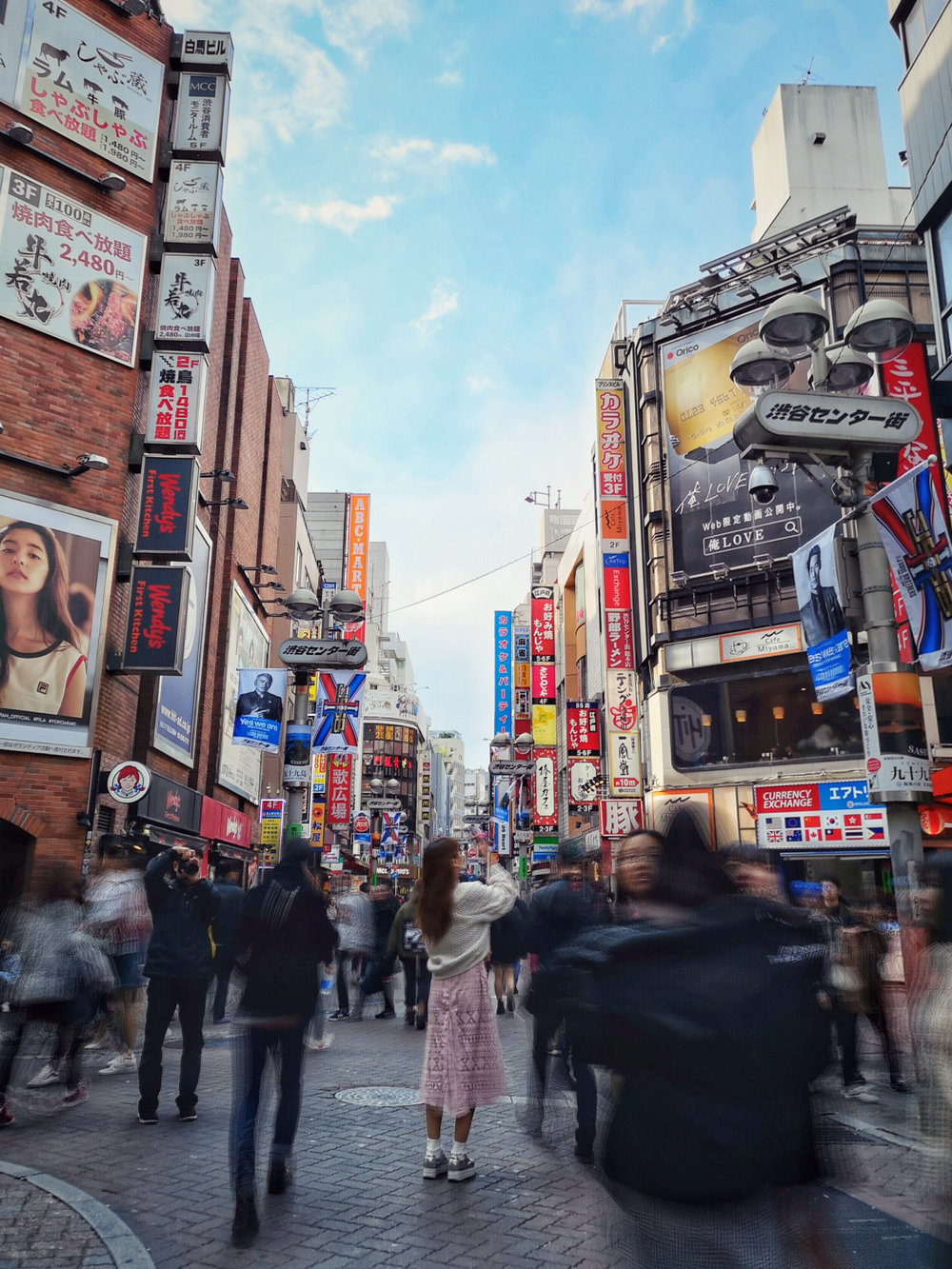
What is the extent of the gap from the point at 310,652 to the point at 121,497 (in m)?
6.33

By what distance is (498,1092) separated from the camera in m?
6.18

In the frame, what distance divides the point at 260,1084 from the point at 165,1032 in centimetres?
247

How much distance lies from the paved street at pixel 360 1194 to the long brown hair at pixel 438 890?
1.52 m

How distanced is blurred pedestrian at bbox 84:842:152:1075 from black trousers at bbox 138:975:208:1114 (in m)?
2.19

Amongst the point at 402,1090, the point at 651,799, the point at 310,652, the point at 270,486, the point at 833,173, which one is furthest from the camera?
the point at 270,486

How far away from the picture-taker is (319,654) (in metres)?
15.9

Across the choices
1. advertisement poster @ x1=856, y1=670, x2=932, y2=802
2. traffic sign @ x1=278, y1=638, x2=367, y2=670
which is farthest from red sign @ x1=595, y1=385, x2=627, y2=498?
advertisement poster @ x1=856, y1=670, x2=932, y2=802

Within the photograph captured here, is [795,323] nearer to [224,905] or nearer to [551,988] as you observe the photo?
[551,988]

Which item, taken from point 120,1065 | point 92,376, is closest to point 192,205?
point 92,376

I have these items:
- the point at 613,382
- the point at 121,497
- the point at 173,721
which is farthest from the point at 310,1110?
the point at 613,382

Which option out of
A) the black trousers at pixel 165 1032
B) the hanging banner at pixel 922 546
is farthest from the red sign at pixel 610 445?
the black trousers at pixel 165 1032

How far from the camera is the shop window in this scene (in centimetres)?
2677

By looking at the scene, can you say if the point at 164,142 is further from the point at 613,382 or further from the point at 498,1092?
the point at 498,1092

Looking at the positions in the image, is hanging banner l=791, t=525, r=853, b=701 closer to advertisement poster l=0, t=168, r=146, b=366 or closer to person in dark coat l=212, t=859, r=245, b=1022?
person in dark coat l=212, t=859, r=245, b=1022
